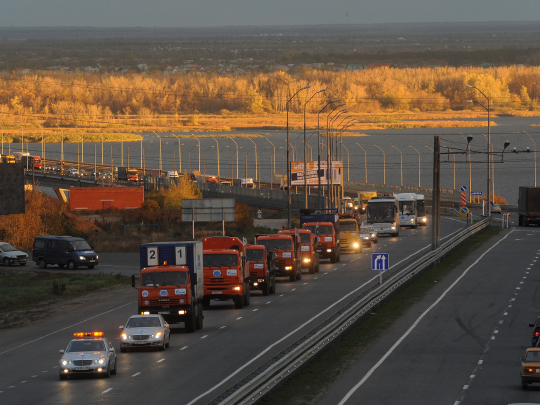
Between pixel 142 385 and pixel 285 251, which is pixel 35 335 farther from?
pixel 285 251

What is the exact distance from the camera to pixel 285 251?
4756 cm

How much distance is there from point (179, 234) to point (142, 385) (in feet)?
191

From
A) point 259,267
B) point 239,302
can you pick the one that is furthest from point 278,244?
point 239,302

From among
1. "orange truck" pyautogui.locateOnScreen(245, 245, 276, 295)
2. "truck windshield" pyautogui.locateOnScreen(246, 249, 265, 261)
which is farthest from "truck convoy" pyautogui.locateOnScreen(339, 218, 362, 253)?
"truck windshield" pyautogui.locateOnScreen(246, 249, 265, 261)

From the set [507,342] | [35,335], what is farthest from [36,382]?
[507,342]

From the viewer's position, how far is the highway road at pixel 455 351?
868 inches

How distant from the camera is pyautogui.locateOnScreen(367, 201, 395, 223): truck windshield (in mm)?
78250

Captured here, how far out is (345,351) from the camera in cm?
2817

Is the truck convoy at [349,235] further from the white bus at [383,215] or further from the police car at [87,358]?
the police car at [87,358]

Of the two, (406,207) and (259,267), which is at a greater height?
(259,267)

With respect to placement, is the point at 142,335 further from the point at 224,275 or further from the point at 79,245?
the point at 79,245

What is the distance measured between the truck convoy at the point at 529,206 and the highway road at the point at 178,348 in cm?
3913

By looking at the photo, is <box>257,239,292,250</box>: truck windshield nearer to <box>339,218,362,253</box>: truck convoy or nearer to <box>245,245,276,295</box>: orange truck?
<box>245,245,276,295</box>: orange truck

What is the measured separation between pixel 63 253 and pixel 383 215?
30.5 metres
